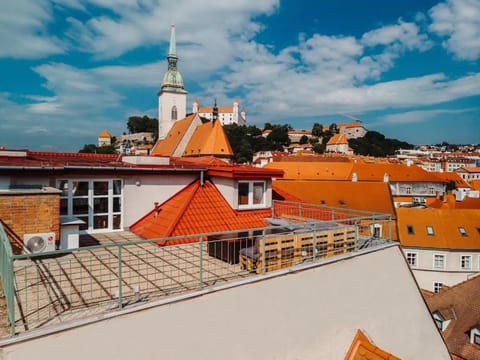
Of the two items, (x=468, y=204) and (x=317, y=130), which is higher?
(x=317, y=130)

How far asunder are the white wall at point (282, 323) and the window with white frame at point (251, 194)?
4766 mm

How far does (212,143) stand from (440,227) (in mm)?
29068

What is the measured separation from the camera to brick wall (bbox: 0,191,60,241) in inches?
279

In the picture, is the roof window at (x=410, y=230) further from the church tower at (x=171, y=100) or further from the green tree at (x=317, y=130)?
the green tree at (x=317, y=130)

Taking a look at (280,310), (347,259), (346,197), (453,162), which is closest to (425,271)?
(346,197)

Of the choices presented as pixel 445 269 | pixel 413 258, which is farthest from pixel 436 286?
pixel 413 258

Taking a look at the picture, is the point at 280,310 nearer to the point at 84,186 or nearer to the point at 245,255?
the point at 245,255

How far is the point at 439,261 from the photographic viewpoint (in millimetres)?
29109

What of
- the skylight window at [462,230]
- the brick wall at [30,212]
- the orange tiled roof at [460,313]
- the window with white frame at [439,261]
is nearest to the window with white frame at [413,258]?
the window with white frame at [439,261]

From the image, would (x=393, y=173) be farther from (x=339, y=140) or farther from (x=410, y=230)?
(x=339, y=140)

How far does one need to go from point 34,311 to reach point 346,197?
36.4 meters

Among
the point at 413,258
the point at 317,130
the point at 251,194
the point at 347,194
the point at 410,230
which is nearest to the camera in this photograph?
the point at 251,194

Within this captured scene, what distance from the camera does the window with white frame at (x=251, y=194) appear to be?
11617 millimetres

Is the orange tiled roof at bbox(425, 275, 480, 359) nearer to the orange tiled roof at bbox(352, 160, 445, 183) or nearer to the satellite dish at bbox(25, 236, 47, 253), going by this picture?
the satellite dish at bbox(25, 236, 47, 253)
